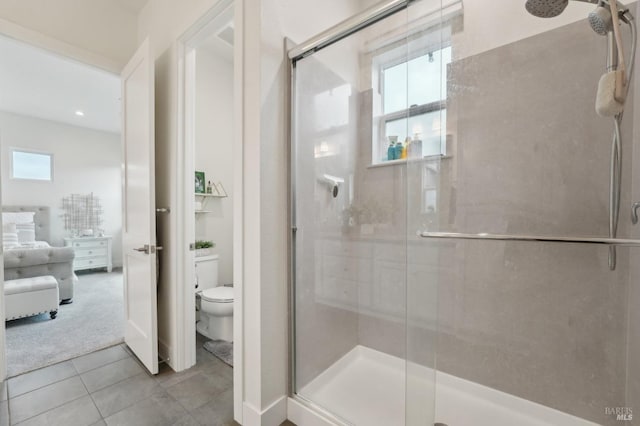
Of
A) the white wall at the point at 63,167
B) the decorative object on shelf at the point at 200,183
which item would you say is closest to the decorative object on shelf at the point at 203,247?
the decorative object on shelf at the point at 200,183

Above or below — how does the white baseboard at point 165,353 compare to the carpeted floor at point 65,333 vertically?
above

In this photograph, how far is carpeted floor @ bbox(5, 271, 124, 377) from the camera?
204cm

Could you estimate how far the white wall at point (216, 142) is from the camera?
293cm

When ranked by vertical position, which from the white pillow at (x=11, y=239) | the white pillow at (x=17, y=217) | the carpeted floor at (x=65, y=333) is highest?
the white pillow at (x=17, y=217)

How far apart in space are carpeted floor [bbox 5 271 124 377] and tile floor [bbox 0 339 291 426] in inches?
7.8

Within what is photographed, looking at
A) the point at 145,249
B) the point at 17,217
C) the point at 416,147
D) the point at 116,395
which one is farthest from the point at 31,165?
the point at 416,147

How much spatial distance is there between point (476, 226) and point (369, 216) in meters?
0.68

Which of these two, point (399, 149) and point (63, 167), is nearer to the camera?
point (399, 149)

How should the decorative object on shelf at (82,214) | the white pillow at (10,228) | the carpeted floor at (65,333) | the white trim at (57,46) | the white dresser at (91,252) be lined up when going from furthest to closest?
the decorative object on shelf at (82,214) → the white dresser at (91,252) → the white pillow at (10,228) → the carpeted floor at (65,333) → the white trim at (57,46)

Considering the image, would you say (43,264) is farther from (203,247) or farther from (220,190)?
(220,190)

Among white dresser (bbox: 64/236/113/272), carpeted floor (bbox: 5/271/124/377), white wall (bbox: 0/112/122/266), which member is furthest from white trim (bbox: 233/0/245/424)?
white dresser (bbox: 64/236/113/272)

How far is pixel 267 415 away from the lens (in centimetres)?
137

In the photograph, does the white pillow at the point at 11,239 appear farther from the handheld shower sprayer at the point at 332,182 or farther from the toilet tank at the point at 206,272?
the handheld shower sprayer at the point at 332,182

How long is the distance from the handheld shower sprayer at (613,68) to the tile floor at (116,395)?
2134 mm
